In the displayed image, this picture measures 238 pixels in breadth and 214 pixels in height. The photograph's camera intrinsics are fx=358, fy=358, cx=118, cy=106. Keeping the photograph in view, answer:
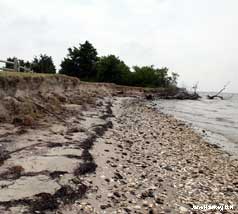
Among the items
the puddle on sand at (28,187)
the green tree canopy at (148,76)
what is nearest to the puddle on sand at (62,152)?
the puddle on sand at (28,187)

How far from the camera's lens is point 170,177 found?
10188mm

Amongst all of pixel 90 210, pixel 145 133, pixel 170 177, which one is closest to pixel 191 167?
pixel 170 177

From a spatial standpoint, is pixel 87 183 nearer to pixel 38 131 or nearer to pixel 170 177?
pixel 170 177

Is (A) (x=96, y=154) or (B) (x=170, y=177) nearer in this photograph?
(B) (x=170, y=177)

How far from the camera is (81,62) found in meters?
85.3

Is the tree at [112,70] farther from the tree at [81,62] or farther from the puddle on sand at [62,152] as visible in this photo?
the puddle on sand at [62,152]

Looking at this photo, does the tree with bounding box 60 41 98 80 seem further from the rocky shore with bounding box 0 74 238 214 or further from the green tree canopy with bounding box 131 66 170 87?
the rocky shore with bounding box 0 74 238 214

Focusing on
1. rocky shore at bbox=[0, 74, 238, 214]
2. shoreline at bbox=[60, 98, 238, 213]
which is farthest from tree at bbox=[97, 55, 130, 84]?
shoreline at bbox=[60, 98, 238, 213]

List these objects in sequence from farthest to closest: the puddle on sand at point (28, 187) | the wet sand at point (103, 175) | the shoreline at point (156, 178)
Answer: the shoreline at point (156, 178)
the wet sand at point (103, 175)
the puddle on sand at point (28, 187)

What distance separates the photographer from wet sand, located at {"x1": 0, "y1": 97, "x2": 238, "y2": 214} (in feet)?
24.4

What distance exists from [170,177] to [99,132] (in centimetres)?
672

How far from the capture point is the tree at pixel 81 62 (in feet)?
275

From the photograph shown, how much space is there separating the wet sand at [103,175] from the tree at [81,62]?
69.9 meters

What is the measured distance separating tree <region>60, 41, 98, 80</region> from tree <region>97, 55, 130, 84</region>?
8.84ft
